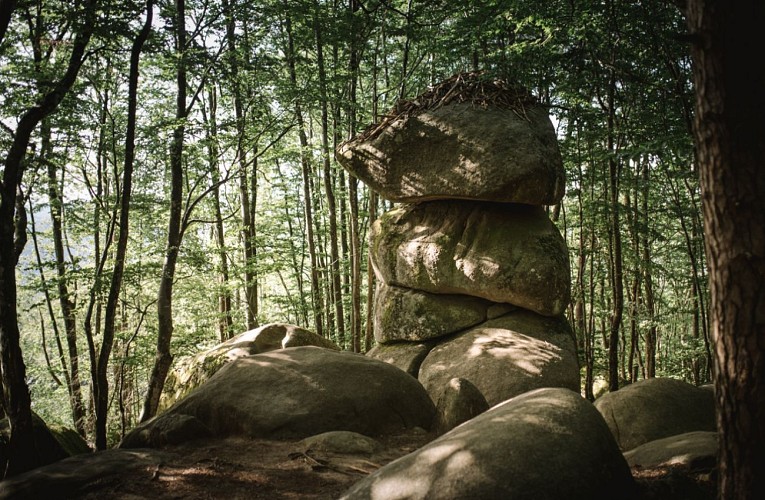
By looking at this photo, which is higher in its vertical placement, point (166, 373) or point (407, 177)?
point (407, 177)

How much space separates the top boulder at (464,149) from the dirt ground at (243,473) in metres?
4.71

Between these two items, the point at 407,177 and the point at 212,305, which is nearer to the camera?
the point at 407,177

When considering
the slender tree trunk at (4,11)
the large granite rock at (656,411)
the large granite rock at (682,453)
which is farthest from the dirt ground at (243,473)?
the slender tree trunk at (4,11)

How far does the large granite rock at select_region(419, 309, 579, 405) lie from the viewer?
7652mm

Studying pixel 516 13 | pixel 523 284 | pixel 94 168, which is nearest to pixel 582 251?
pixel 523 284

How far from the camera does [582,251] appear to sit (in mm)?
11164

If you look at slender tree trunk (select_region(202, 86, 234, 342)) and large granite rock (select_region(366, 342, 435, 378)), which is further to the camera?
slender tree trunk (select_region(202, 86, 234, 342))

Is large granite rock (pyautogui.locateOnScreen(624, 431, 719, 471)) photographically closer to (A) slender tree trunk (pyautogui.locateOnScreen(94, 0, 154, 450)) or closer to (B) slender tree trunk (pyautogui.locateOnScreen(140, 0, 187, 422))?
(A) slender tree trunk (pyautogui.locateOnScreen(94, 0, 154, 450))

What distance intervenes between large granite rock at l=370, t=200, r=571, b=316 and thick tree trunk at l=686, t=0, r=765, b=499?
5.81 meters

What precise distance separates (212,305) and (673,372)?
688 inches

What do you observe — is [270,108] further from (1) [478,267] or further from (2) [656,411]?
(2) [656,411]

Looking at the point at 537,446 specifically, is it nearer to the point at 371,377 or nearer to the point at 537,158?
the point at 371,377

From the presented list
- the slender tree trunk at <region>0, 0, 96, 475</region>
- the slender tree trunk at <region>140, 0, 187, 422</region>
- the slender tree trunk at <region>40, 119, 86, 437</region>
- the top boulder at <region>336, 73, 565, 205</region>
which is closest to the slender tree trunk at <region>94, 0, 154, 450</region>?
the slender tree trunk at <region>140, 0, 187, 422</region>

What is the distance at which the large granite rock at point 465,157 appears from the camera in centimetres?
820
